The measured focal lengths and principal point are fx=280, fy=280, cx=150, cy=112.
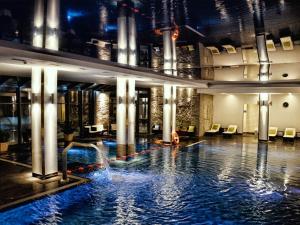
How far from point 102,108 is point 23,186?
13135 mm

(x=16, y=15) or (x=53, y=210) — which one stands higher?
(x=16, y=15)

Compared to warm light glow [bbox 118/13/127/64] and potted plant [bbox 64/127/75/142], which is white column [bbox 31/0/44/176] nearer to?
warm light glow [bbox 118/13/127/64]

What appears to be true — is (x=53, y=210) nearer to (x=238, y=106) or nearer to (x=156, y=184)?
(x=156, y=184)

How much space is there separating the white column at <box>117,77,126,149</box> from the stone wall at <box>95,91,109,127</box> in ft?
23.2

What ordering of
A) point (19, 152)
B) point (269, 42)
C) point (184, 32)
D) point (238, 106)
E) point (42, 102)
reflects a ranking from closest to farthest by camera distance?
point (42, 102), point (19, 152), point (184, 32), point (269, 42), point (238, 106)

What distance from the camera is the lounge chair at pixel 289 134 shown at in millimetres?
19123

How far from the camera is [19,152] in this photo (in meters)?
13.5

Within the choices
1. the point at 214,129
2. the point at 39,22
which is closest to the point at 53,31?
the point at 39,22

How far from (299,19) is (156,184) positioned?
12621 mm

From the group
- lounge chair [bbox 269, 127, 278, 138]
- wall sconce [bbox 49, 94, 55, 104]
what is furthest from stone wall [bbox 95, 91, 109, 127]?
lounge chair [bbox 269, 127, 278, 138]

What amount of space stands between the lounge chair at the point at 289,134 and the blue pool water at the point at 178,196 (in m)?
7.56

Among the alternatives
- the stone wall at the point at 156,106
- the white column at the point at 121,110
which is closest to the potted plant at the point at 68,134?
the white column at the point at 121,110

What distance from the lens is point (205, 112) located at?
70.8 ft

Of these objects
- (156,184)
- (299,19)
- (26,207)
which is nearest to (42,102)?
(26,207)
